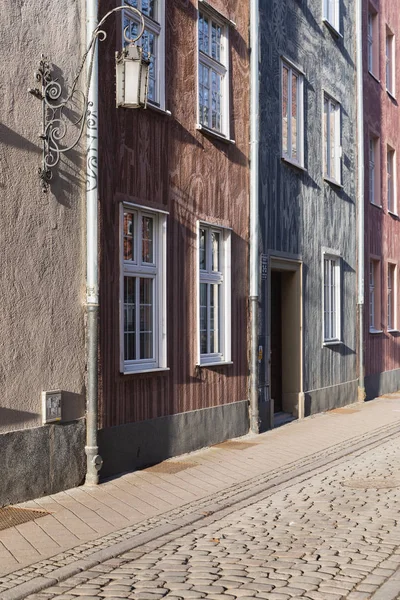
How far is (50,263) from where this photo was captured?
8.98m

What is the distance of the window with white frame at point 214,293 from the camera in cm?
1254

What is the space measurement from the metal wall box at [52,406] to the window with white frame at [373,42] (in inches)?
610

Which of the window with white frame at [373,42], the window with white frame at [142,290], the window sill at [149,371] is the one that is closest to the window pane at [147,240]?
the window with white frame at [142,290]

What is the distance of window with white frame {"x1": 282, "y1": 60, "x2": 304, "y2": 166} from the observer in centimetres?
1568

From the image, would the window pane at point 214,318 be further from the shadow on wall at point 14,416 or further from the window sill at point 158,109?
the shadow on wall at point 14,416

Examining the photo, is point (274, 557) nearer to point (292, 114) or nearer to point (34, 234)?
point (34, 234)

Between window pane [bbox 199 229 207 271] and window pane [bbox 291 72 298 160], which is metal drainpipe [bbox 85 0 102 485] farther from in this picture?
window pane [bbox 291 72 298 160]

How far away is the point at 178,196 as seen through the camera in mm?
11625

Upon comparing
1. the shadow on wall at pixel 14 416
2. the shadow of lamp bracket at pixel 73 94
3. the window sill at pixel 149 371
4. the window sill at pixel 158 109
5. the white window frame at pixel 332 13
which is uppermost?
the white window frame at pixel 332 13

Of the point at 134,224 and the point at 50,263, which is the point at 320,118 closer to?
the point at 134,224

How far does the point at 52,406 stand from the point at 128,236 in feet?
8.30

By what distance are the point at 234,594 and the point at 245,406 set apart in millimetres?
7934

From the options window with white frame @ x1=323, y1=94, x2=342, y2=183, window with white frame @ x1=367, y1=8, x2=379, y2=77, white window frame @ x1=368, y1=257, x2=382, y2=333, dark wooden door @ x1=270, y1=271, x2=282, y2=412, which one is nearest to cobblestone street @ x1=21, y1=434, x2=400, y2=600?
dark wooden door @ x1=270, y1=271, x2=282, y2=412

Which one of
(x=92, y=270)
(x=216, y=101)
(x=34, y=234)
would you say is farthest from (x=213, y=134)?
(x=34, y=234)
